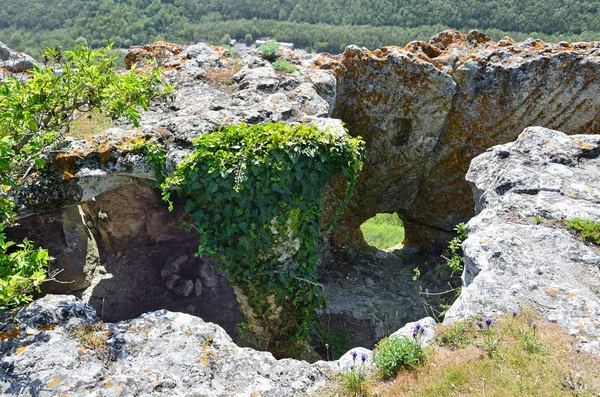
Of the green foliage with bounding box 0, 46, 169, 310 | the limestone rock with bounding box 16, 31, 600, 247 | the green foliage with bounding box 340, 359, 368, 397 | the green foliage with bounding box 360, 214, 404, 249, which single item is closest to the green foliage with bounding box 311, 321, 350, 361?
the limestone rock with bounding box 16, 31, 600, 247

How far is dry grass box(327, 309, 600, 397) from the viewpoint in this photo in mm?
3209

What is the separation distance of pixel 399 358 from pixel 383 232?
14.7 metres

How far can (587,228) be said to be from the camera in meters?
4.48

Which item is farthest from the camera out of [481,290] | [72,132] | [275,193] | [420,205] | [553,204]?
[420,205]

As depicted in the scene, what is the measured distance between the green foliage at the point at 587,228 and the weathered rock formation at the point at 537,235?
6cm

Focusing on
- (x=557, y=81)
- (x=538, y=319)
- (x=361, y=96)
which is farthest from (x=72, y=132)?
(x=557, y=81)

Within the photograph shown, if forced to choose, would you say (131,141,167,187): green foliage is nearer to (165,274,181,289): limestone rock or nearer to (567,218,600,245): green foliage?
(165,274,181,289): limestone rock

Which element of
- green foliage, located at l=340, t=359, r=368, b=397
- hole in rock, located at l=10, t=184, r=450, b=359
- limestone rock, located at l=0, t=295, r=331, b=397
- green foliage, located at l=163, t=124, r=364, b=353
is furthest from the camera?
hole in rock, located at l=10, t=184, r=450, b=359

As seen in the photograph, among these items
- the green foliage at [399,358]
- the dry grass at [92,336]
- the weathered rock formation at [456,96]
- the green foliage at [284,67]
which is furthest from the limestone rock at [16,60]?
the green foliage at [399,358]

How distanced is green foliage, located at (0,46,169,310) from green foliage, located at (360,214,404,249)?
35.9 ft

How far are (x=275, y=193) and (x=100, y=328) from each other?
2593 millimetres

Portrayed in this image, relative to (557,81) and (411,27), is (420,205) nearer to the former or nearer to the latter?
(557,81)

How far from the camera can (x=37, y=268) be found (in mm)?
4371

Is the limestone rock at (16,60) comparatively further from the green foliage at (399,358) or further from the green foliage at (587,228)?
the green foliage at (587,228)
